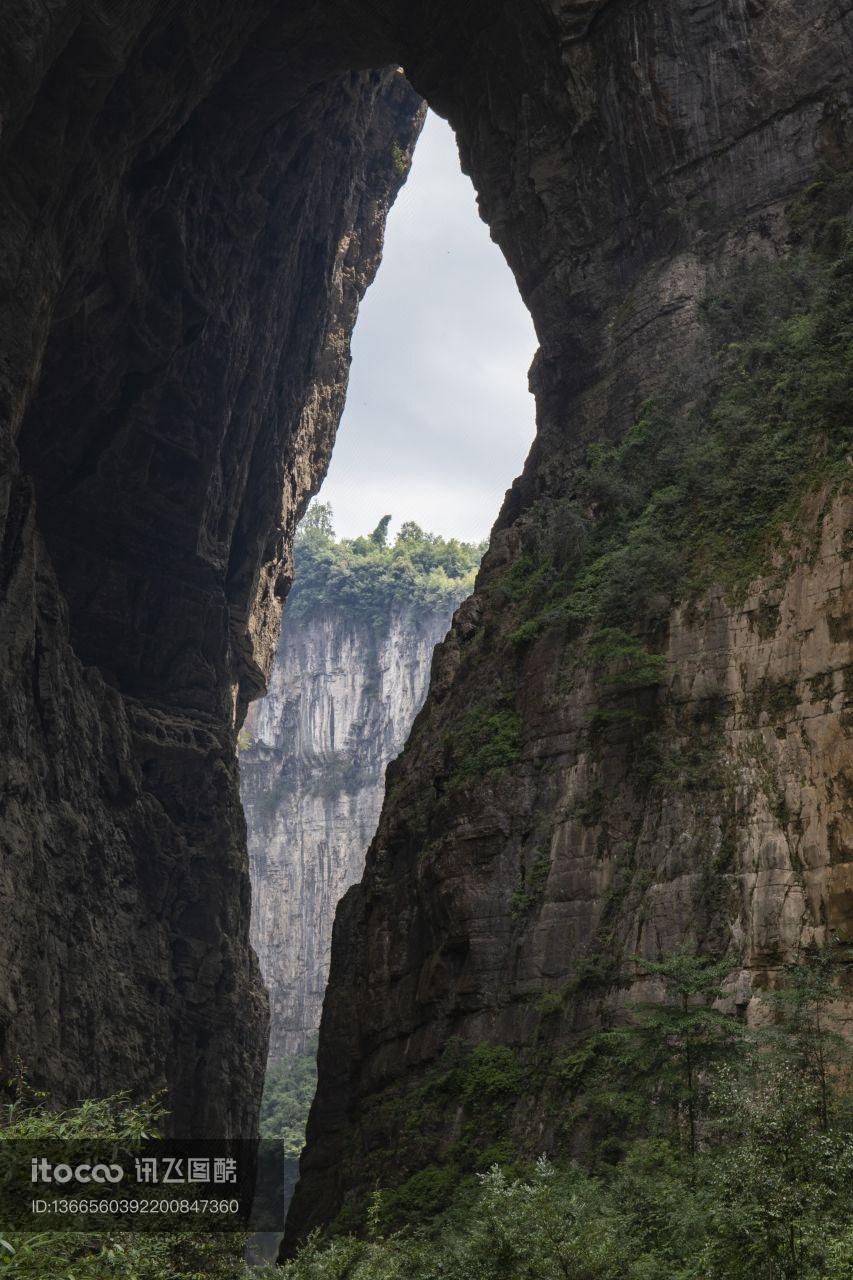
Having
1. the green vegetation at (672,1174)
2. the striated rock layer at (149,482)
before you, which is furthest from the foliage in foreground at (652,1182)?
the striated rock layer at (149,482)

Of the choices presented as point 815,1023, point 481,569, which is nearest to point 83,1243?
point 815,1023

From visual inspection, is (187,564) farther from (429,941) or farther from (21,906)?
(429,941)

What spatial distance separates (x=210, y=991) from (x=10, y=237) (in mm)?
18507

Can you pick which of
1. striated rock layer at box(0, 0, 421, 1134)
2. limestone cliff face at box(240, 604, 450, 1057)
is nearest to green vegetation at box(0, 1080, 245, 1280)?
striated rock layer at box(0, 0, 421, 1134)

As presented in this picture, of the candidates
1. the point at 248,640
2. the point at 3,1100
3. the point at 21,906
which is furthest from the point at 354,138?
the point at 3,1100

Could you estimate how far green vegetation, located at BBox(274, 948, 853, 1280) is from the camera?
1001cm

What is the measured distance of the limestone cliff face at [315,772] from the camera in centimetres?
6575

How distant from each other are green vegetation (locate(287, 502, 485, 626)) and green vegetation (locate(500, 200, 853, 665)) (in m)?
53.7

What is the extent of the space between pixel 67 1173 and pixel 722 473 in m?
14.2

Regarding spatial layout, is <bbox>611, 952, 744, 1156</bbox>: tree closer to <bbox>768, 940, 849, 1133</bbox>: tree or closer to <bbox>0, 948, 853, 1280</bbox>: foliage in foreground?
<bbox>0, 948, 853, 1280</bbox>: foliage in foreground

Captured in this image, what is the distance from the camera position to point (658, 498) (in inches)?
794

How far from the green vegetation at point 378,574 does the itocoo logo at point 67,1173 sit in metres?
67.3

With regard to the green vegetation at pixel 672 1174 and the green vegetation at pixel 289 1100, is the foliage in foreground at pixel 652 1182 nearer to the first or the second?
the green vegetation at pixel 672 1174

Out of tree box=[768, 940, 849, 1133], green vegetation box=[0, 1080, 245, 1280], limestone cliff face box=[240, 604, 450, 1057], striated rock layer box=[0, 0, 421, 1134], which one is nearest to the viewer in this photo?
green vegetation box=[0, 1080, 245, 1280]
